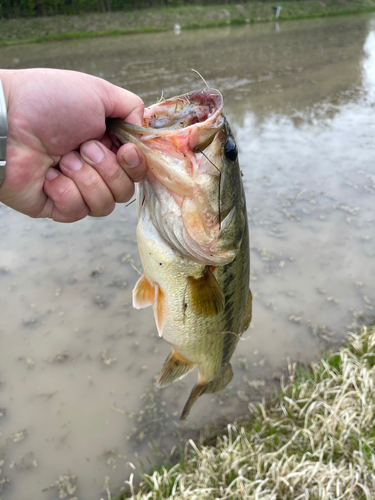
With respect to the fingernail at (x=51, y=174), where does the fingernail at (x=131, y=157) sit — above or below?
above

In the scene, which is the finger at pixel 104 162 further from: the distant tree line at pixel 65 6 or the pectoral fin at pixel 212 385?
the distant tree line at pixel 65 6

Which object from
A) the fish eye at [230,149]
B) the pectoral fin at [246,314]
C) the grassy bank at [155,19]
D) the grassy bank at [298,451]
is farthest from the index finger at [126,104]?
the grassy bank at [155,19]

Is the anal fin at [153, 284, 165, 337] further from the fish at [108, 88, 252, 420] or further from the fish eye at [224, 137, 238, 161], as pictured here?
the fish eye at [224, 137, 238, 161]

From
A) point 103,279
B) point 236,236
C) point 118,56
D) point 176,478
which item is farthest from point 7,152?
point 118,56

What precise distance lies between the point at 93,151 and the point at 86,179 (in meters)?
0.14

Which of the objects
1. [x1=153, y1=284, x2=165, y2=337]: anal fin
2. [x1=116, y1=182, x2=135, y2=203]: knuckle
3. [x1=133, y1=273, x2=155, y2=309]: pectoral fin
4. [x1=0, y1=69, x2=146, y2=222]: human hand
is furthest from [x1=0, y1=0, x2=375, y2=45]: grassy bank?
[x1=153, y1=284, x2=165, y2=337]: anal fin

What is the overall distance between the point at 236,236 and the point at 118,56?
51.3 ft

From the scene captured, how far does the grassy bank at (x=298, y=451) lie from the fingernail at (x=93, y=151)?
7.39 ft

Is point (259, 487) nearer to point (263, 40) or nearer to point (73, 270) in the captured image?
point (73, 270)

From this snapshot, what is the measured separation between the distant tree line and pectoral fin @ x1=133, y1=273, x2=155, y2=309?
27671 millimetres

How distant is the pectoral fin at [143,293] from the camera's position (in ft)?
6.21

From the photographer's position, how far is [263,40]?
734 inches

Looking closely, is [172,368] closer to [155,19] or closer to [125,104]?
[125,104]

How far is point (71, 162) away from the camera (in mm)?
1676
